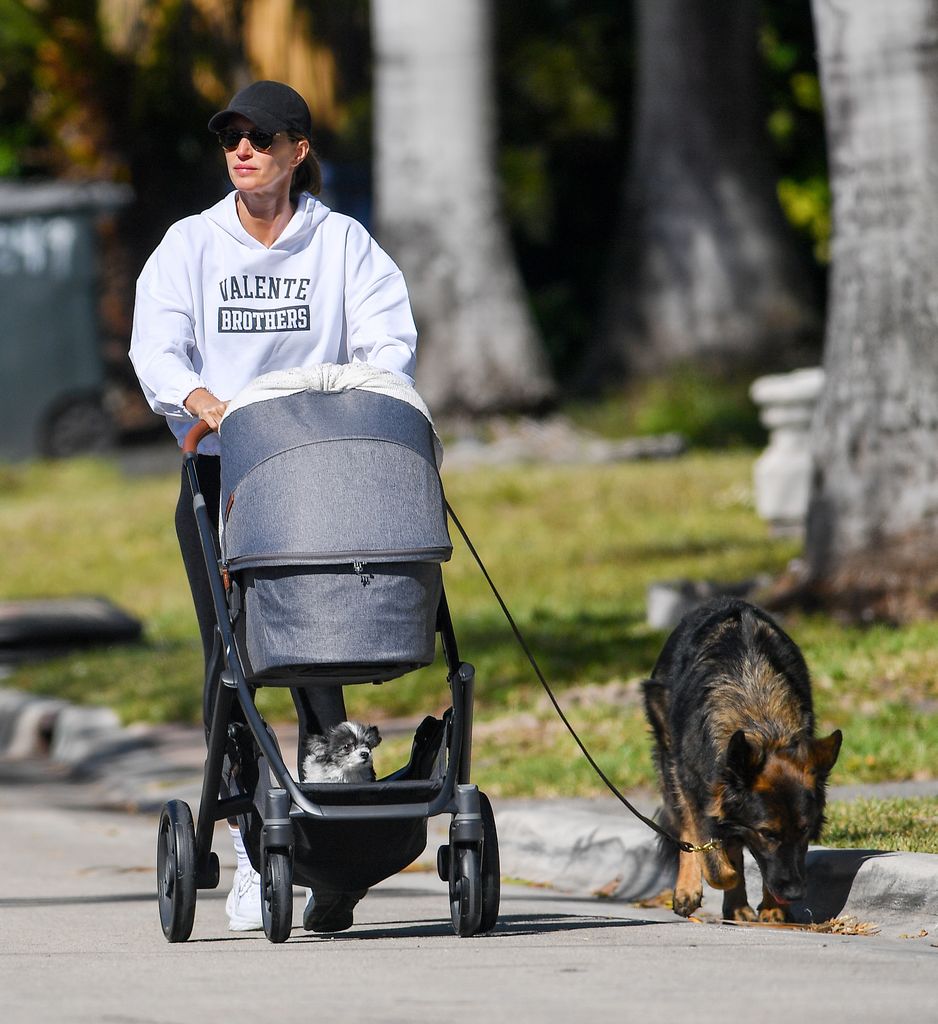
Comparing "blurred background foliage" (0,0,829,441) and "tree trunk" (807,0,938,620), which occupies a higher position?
"blurred background foliage" (0,0,829,441)

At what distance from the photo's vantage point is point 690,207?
20344 mm

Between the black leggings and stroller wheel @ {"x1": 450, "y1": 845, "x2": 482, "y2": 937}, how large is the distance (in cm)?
47

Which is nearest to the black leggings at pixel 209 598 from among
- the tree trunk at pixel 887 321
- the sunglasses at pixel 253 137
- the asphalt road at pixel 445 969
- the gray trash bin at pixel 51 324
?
the asphalt road at pixel 445 969

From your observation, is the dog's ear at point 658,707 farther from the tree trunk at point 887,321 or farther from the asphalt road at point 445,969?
the tree trunk at point 887,321

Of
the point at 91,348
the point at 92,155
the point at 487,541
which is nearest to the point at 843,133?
the point at 487,541

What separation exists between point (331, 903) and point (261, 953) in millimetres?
378

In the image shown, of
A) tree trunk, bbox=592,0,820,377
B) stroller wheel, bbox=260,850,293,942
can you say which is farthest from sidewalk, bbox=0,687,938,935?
tree trunk, bbox=592,0,820,377

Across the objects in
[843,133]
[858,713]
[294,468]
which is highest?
[843,133]

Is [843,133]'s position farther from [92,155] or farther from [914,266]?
[92,155]

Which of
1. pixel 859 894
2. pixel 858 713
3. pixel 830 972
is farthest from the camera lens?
pixel 858 713

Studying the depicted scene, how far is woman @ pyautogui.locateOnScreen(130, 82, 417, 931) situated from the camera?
18.5 feet

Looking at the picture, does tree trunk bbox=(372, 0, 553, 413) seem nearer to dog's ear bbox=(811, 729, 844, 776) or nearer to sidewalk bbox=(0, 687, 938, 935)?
sidewalk bbox=(0, 687, 938, 935)

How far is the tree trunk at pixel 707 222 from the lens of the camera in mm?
20031

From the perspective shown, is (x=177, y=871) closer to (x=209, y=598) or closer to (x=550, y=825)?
(x=209, y=598)
